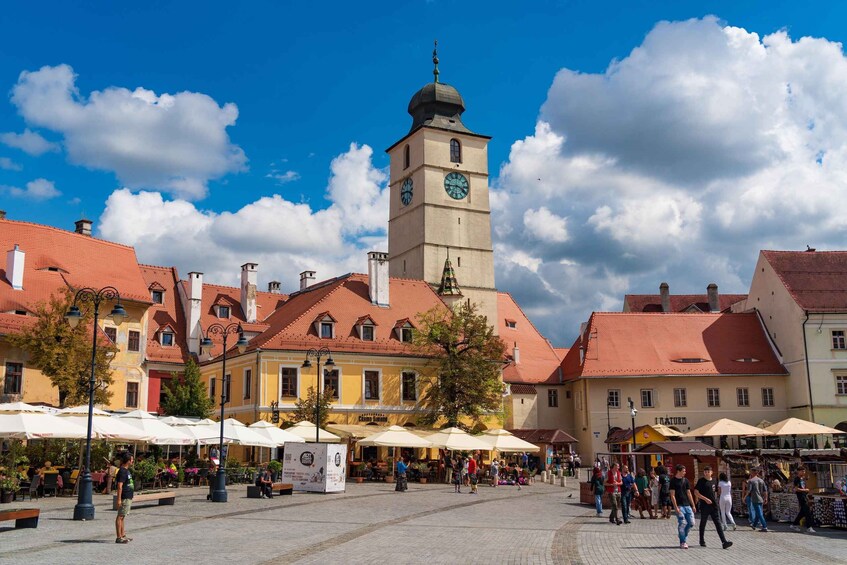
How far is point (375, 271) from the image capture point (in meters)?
58.0

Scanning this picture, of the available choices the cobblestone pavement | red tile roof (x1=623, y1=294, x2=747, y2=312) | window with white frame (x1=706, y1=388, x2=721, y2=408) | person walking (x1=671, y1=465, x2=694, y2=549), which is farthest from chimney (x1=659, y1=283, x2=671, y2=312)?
person walking (x1=671, y1=465, x2=694, y2=549)

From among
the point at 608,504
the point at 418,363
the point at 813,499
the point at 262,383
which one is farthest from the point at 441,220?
the point at 813,499

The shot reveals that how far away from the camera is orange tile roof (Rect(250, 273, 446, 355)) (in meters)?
52.2

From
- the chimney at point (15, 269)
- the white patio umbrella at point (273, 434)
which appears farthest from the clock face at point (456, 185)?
the white patio umbrella at point (273, 434)

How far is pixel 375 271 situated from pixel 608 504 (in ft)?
98.7

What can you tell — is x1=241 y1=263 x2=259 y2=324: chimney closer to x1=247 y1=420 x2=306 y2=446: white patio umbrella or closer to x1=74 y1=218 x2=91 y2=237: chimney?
x1=74 y1=218 x2=91 y2=237: chimney

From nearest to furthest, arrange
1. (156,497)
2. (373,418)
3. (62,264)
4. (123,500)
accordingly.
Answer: (123,500) < (156,497) < (62,264) < (373,418)

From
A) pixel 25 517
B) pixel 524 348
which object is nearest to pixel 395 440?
pixel 25 517

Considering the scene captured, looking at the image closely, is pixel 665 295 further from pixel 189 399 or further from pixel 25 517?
pixel 25 517

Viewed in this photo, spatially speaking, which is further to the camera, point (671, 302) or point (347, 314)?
point (671, 302)

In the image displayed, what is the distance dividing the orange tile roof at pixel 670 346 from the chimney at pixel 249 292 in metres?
22.5

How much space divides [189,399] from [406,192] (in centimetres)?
3690

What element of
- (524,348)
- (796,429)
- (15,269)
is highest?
(15,269)

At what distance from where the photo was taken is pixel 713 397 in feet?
200
